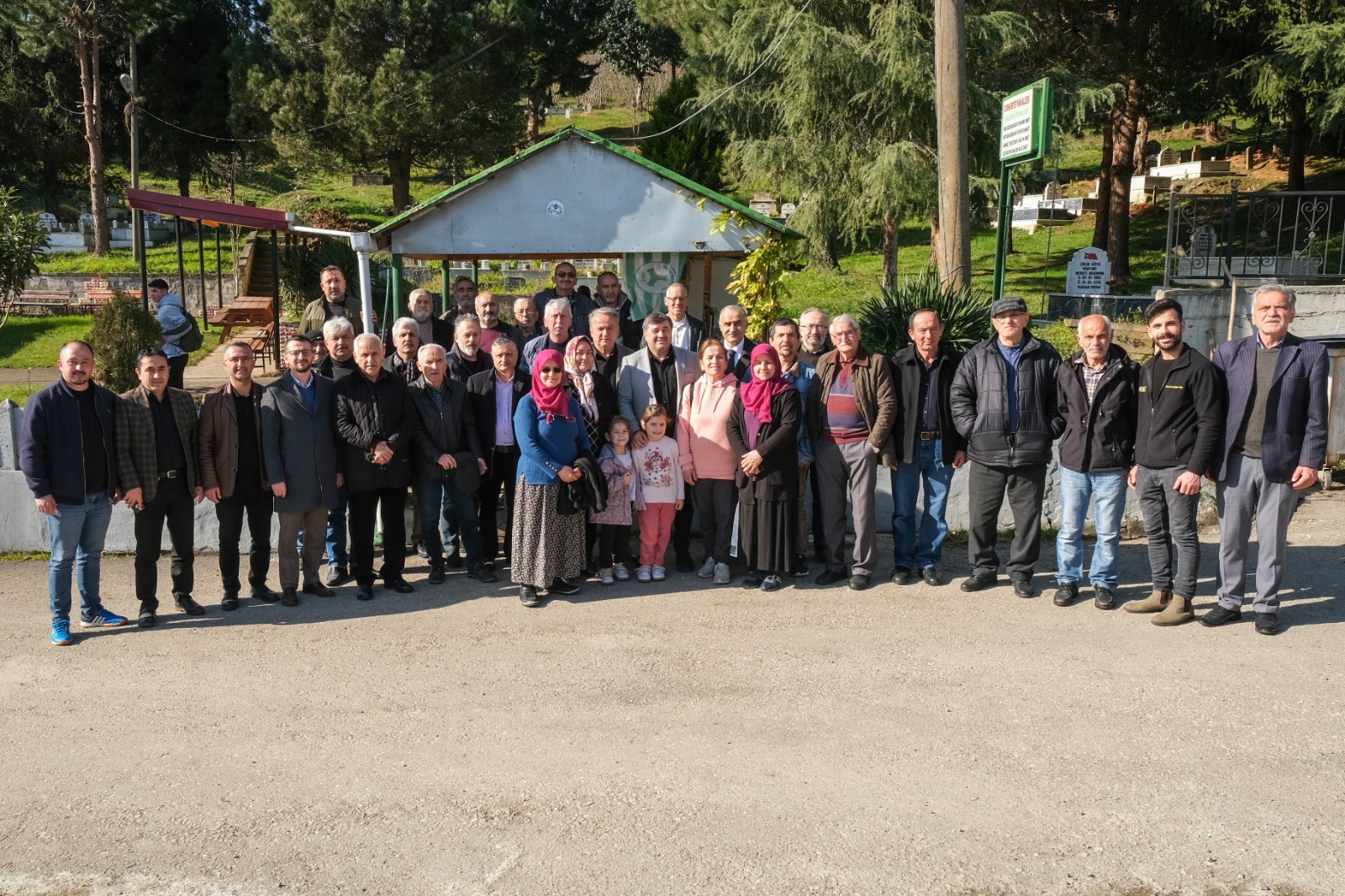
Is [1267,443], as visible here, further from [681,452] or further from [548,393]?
[548,393]

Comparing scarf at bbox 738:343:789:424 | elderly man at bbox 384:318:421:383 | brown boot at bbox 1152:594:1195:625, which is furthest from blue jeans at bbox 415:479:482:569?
brown boot at bbox 1152:594:1195:625

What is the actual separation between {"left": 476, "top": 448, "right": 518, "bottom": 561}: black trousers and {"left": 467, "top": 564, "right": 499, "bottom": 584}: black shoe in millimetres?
80

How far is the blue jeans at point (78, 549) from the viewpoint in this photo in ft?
20.0

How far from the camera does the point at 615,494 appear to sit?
7.02 metres

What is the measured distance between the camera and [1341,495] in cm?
877

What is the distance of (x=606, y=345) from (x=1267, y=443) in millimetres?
4153

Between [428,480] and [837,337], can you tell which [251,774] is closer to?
[428,480]

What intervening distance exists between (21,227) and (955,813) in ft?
65.8

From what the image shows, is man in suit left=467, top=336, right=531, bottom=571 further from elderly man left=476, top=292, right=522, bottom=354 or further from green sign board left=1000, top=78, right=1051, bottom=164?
green sign board left=1000, top=78, right=1051, bottom=164

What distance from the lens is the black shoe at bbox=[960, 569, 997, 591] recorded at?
681 centimetres

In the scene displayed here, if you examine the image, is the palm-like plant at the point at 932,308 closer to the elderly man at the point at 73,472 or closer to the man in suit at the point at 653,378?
the man in suit at the point at 653,378

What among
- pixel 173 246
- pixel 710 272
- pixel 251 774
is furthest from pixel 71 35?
pixel 251 774

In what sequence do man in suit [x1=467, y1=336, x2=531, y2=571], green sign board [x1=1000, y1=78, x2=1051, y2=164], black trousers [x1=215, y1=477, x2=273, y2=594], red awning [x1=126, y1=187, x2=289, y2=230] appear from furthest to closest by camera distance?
red awning [x1=126, y1=187, x2=289, y2=230] < green sign board [x1=1000, y1=78, x2=1051, y2=164] < man in suit [x1=467, y1=336, x2=531, y2=571] < black trousers [x1=215, y1=477, x2=273, y2=594]

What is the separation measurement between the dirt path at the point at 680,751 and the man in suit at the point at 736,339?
5.59 feet
